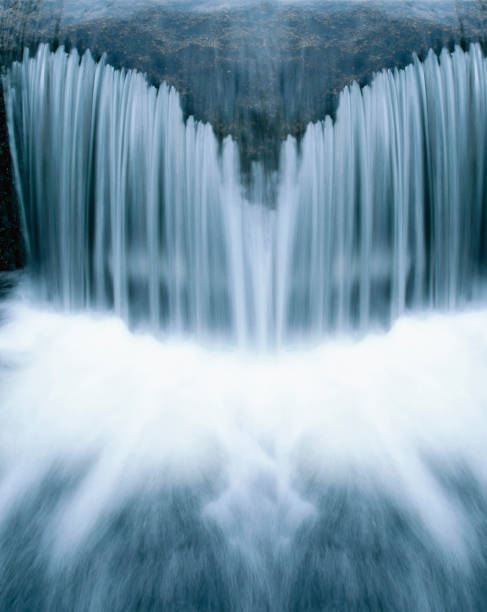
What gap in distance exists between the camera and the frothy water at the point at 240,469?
1.96 meters

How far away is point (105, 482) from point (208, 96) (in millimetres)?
2701

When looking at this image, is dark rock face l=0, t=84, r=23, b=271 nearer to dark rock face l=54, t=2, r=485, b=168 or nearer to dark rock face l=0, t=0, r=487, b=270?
dark rock face l=0, t=0, r=487, b=270

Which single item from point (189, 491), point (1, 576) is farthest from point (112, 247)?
point (1, 576)

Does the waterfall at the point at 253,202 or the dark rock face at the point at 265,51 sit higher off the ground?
the dark rock face at the point at 265,51

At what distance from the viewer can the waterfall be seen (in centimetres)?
337

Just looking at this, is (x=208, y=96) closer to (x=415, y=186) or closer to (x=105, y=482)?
(x=415, y=186)

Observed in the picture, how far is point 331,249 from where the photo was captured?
11.9ft

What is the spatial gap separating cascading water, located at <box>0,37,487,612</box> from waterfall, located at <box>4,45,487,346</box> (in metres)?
0.02

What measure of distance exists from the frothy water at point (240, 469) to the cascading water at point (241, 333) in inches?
0.6

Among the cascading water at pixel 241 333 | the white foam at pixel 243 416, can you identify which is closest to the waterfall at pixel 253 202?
the cascading water at pixel 241 333

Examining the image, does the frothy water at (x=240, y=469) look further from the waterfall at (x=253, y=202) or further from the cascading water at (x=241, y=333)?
the waterfall at (x=253, y=202)

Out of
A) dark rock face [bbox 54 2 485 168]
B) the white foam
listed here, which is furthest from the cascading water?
dark rock face [bbox 54 2 485 168]

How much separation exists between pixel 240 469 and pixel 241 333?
1316 millimetres

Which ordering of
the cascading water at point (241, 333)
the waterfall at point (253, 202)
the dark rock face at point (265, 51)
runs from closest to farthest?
the cascading water at point (241, 333)
the dark rock face at point (265, 51)
the waterfall at point (253, 202)
